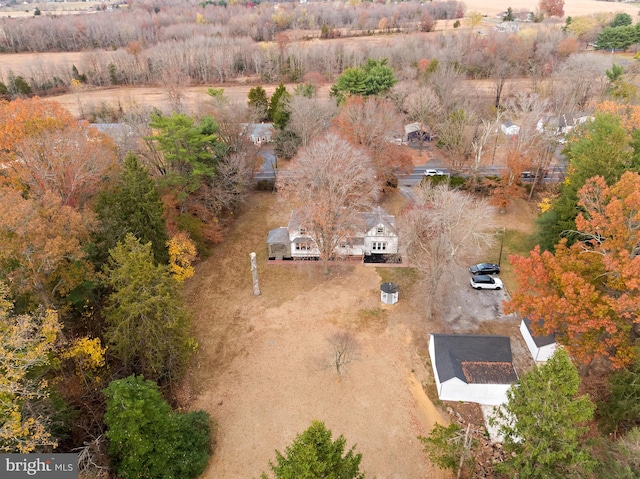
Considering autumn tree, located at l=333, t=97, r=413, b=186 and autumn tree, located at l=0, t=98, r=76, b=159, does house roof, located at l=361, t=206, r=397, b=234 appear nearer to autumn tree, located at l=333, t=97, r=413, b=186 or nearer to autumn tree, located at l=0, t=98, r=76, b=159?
autumn tree, located at l=333, t=97, r=413, b=186

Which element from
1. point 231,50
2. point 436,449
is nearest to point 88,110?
point 231,50

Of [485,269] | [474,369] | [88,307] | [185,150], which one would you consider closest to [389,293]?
[474,369]

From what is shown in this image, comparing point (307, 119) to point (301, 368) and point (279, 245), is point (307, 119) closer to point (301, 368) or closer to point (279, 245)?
point (279, 245)

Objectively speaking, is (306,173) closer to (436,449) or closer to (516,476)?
(436,449)

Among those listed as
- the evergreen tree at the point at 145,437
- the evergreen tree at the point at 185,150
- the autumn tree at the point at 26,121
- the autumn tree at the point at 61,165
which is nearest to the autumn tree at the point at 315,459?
the evergreen tree at the point at 145,437

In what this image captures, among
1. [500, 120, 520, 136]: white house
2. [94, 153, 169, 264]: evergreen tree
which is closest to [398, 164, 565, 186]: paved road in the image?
[500, 120, 520, 136]: white house

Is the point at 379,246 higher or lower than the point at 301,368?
higher

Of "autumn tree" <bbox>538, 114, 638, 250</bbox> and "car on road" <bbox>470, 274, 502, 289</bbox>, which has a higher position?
"autumn tree" <bbox>538, 114, 638, 250</bbox>
